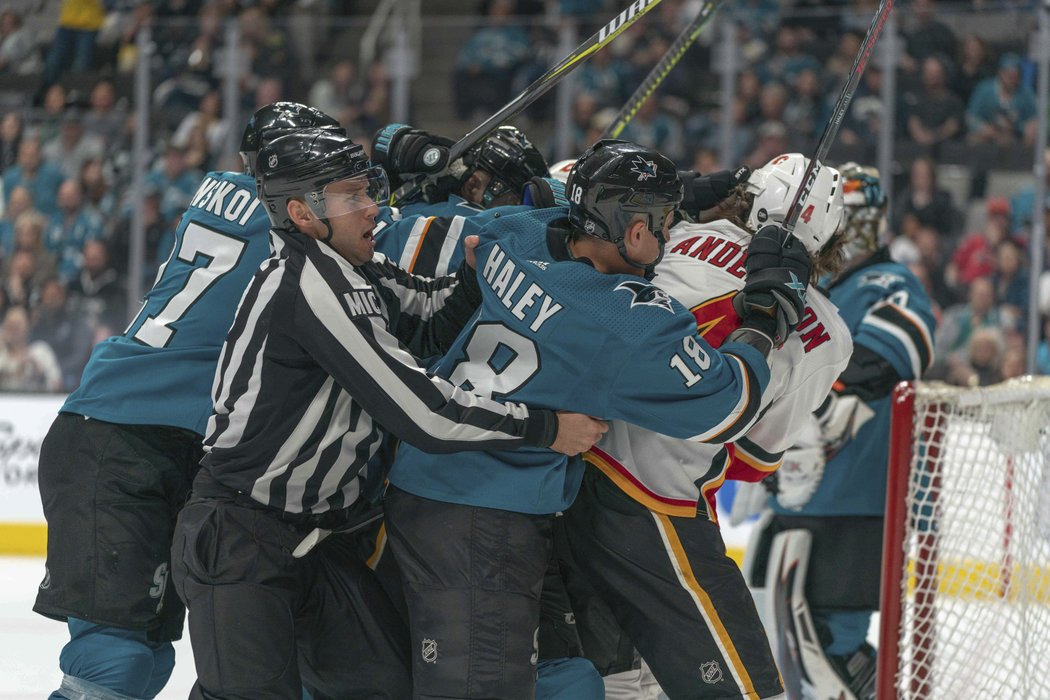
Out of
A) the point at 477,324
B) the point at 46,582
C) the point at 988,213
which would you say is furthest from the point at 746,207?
the point at 988,213

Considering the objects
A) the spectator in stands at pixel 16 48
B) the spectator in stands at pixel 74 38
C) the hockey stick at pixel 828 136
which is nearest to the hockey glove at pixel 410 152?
the hockey stick at pixel 828 136

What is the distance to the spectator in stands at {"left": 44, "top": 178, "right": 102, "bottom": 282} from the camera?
673 centimetres

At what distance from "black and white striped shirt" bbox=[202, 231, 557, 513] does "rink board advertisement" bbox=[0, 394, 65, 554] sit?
3839mm

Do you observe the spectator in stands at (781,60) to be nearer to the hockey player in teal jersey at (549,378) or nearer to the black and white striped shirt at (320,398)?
the hockey player in teal jersey at (549,378)

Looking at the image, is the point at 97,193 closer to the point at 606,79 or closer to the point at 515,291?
the point at 606,79

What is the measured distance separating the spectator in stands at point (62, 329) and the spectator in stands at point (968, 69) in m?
3.95

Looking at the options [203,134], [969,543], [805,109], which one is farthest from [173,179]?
[969,543]

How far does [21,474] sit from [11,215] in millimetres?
1355

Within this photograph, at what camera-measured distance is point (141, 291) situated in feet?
21.9

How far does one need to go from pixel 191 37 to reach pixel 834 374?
17.0 ft

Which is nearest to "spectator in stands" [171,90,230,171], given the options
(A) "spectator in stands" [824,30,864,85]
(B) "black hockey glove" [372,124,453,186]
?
(A) "spectator in stands" [824,30,864,85]

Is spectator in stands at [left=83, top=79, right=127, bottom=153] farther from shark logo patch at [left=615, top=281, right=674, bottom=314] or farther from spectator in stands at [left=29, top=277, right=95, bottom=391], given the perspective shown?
shark logo patch at [left=615, top=281, right=674, bottom=314]

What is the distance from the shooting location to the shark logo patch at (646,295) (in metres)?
2.35

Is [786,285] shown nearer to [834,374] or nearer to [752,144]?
[834,374]
